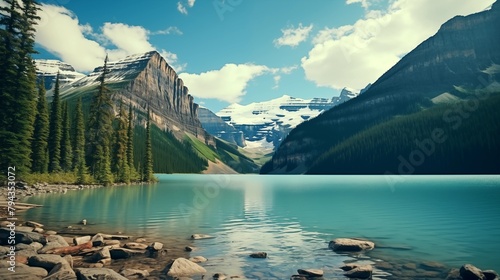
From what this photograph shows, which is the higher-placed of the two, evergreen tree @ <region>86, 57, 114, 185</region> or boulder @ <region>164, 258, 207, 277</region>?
evergreen tree @ <region>86, 57, 114, 185</region>

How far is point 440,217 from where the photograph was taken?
1487 inches

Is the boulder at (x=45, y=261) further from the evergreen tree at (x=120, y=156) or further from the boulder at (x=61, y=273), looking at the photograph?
the evergreen tree at (x=120, y=156)

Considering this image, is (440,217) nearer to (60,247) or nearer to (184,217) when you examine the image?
(184,217)

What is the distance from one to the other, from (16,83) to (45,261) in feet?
170

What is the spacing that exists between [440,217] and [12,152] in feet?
200

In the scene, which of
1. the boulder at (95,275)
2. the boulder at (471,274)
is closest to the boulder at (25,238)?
the boulder at (95,275)

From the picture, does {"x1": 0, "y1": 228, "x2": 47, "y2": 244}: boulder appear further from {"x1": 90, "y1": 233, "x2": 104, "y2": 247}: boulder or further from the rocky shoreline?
{"x1": 90, "y1": 233, "x2": 104, "y2": 247}: boulder

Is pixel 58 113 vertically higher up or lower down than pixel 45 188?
higher up

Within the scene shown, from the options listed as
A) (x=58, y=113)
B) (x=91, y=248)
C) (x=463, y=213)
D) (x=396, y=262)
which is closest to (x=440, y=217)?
(x=463, y=213)

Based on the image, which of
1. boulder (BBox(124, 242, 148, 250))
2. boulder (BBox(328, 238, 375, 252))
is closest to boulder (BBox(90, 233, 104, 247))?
boulder (BBox(124, 242, 148, 250))

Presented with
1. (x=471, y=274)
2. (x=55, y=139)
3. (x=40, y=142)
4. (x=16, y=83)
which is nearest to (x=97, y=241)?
(x=471, y=274)

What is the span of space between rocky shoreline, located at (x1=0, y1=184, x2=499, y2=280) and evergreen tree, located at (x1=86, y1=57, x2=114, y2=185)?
7465 centimetres

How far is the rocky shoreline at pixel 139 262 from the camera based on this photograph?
1566cm

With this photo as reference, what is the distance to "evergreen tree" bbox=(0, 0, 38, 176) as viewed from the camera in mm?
54469
